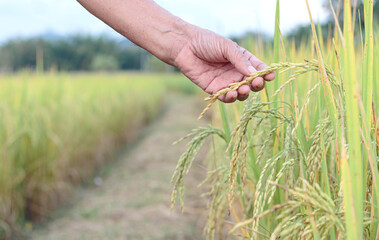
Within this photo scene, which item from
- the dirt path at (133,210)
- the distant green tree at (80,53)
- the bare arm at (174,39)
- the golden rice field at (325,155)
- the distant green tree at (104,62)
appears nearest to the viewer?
the golden rice field at (325,155)

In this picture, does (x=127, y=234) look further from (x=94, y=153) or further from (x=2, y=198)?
(x=94, y=153)

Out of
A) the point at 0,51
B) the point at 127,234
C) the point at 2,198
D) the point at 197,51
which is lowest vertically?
the point at 127,234

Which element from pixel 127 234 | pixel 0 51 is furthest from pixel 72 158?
pixel 0 51

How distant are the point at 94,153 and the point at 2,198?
224cm

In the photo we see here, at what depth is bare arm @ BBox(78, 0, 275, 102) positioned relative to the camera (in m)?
1.27

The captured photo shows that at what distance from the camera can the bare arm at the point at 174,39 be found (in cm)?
127

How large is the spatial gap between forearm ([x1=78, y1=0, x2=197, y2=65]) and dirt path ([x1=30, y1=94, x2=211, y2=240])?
1701 millimetres

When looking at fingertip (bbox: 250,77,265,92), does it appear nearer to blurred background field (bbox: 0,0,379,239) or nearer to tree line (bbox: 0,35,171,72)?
blurred background field (bbox: 0,0,379,239)

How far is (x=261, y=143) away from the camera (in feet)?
4.25

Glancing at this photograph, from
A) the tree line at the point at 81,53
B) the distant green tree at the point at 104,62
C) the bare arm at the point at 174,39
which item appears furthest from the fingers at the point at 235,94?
the distant green tree at the point at 104,62

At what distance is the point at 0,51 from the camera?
31641 mm

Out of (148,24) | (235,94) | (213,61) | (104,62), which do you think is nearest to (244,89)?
(235,94)

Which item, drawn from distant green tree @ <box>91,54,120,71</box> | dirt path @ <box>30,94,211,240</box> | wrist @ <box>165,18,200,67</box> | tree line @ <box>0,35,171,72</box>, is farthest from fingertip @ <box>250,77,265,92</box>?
distant green tree @ <box>91,54,120,71</box>

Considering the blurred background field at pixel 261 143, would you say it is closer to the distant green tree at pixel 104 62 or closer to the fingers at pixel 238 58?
the fingers at pixel 238 58
